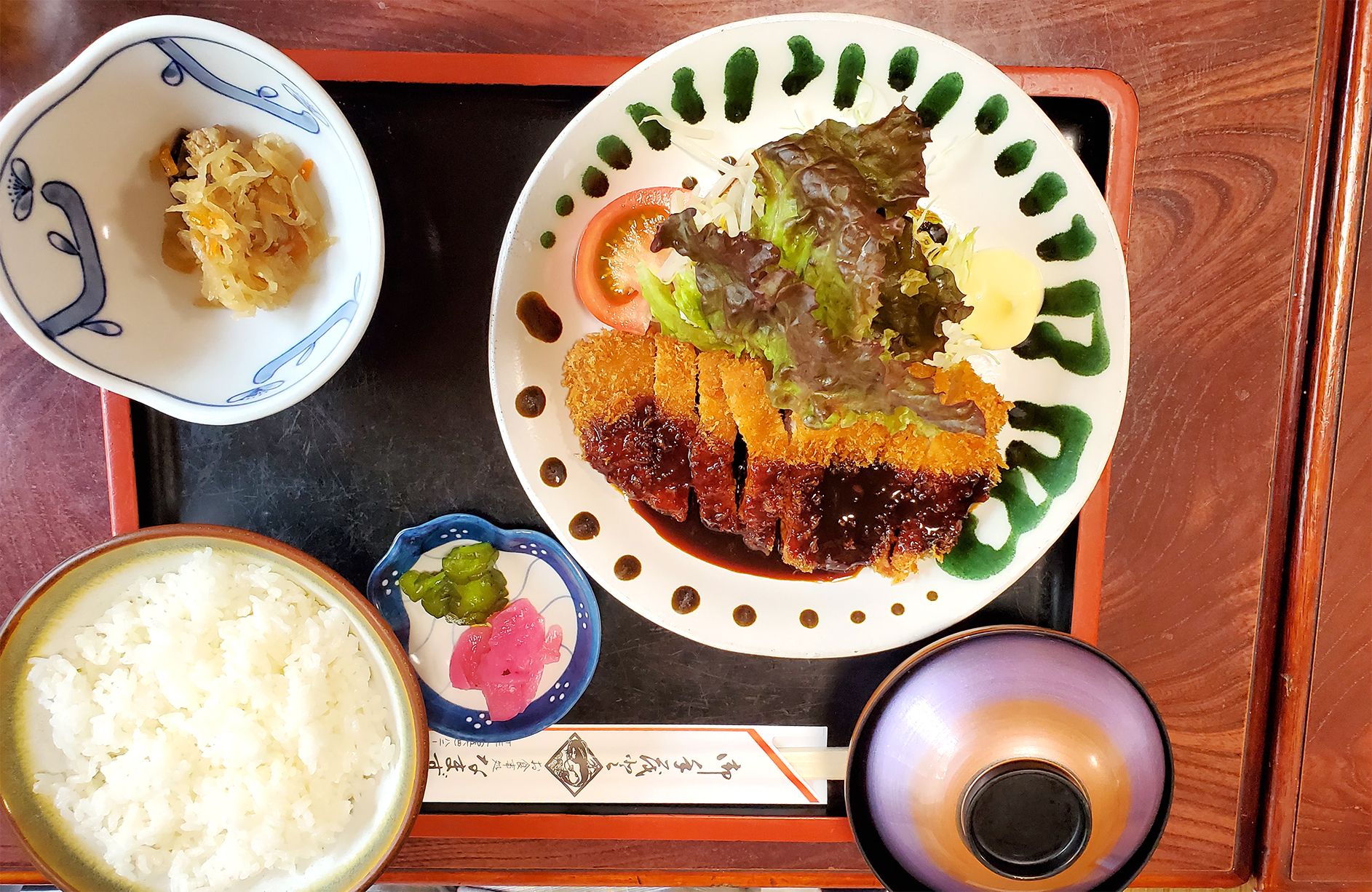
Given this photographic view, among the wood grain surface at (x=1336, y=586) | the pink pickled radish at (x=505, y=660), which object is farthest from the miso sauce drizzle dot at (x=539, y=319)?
the wood grain surface at (x=1336, y=586)

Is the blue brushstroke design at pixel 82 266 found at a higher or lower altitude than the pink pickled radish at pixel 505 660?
higher

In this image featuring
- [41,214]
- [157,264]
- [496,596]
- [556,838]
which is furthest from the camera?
[556,838]

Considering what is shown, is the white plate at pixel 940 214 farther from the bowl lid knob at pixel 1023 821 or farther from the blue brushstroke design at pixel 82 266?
the blue brushstroke design at pixel 82 266

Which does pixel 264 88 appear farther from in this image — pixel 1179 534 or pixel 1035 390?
pixel 1179 534

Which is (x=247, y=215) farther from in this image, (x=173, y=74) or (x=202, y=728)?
(x=202, y=728)

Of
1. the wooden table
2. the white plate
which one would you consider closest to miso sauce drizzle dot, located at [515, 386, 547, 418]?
the white plate

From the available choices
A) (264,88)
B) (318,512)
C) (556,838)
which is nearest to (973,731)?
(556,838)
